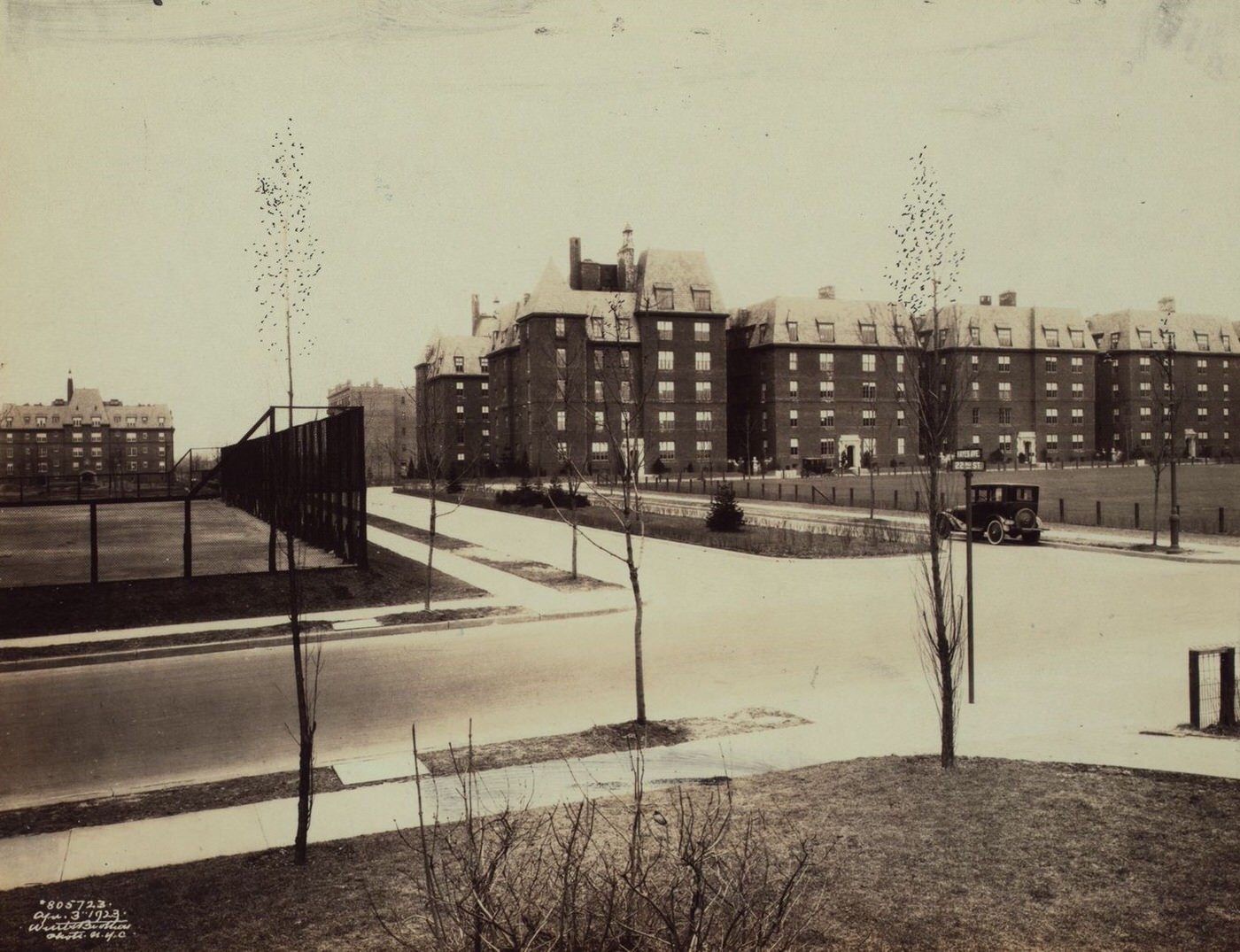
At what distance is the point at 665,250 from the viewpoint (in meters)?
70.8

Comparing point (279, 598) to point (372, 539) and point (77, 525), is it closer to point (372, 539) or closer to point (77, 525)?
point (372, 539)

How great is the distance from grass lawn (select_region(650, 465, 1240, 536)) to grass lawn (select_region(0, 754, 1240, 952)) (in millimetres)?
16257

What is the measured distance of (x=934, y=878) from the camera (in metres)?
5.77

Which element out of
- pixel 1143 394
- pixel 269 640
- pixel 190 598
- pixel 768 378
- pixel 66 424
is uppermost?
pixel 768 378

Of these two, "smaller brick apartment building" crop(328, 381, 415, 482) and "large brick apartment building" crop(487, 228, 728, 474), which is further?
"smaller brick apartment building" crop(328, 381, 415, 482)

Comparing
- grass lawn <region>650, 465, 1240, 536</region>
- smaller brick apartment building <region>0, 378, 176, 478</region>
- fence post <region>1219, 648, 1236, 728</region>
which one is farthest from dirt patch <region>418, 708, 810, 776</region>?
grass lawn <region>650, 465, 1240, 536</region>

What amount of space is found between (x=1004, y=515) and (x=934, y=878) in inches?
965

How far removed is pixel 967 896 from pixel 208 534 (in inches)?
1121

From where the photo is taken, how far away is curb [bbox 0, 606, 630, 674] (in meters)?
12.7

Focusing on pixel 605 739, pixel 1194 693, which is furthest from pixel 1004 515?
pixel 605 739

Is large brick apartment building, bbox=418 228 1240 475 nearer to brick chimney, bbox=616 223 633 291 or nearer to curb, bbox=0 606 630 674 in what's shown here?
brick chimney, bbox=616 223 633 291

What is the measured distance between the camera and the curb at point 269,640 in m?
12.7

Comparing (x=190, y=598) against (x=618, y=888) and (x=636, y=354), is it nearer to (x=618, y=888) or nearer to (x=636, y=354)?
(x=618, y=888)

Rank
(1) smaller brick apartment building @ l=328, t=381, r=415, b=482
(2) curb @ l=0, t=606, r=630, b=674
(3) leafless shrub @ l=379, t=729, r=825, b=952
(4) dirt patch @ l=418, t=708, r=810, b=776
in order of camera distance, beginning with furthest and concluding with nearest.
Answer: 1. (1) smaller brick apartment building @ l=328, t=381, r=415, b=482
2. (2) curb @ l=0, t=606, r=630, b=674
3. (4) dirt patch @ l=418, t=708, r=810, b=776
4. (3) leafless shrub @ l=379, t=729, r=825, b=952
